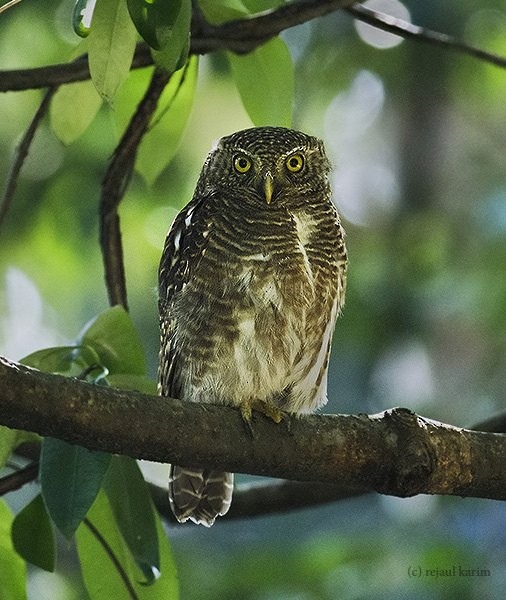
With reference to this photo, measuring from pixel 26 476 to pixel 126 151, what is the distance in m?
0.88

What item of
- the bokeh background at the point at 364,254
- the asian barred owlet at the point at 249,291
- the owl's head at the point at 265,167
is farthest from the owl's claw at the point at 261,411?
the bokeh background at the point at 364,254

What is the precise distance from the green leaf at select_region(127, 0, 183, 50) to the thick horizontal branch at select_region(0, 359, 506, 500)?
0.61m

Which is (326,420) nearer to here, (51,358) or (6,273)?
(51,358)

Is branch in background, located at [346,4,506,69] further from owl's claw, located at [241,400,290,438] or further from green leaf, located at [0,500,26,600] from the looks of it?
green leaf, located at [0,500,26,600]

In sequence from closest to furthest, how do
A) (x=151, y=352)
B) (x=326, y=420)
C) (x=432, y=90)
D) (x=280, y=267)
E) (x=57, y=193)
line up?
(x=326, y=420)
(x=280, y=267)
(x=57, y=193)
(x=151, y=352)
(x=432, y=90)

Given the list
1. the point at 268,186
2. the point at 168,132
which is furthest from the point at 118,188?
the point at 268,186

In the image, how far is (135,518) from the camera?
101 inches

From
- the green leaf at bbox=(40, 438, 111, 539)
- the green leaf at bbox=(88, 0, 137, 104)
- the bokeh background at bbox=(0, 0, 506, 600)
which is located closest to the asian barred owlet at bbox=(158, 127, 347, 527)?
the green leaf at bbox=(40, 438, 111, 539)

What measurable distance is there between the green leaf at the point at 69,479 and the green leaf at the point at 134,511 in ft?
0.66

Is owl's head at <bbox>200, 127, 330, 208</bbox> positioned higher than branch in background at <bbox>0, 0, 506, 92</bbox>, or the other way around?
branch in background at <bbox>0, 0, 506, 92</bbox>

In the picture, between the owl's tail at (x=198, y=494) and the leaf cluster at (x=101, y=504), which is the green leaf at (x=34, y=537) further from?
the owl's tail at (x=198, y=494)

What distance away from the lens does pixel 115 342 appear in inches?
106

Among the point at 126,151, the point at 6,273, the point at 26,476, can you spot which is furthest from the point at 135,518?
the point at 6,273

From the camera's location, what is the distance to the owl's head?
3.35 m
